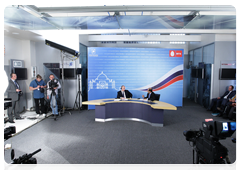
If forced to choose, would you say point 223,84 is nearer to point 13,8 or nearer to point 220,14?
point 220,14

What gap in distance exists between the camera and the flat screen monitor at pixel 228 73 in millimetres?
7258

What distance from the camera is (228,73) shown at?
24.0ft

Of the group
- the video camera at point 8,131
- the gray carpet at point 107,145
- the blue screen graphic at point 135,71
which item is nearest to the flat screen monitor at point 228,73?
the blue screen graphic at point 135,71

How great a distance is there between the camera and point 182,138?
4352 millimetres

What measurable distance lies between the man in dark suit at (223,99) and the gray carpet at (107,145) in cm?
173

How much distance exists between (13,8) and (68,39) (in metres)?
4.46

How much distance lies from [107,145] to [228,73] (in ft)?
21.5

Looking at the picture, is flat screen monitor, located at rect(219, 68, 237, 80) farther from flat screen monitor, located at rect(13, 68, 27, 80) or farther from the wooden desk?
flat screen monitor, located at rect(13, 68, 27, 80)

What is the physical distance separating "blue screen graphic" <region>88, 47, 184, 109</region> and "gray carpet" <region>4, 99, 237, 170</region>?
2123mm

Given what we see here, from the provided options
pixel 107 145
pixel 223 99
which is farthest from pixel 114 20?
pixel 223 99

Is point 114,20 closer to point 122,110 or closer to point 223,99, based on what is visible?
point 122,110

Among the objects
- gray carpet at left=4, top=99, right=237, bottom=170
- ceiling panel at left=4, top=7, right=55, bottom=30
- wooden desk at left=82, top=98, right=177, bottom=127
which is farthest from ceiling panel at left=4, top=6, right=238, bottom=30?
gray carpet at left=4, top=99, right=237, bottom=170
